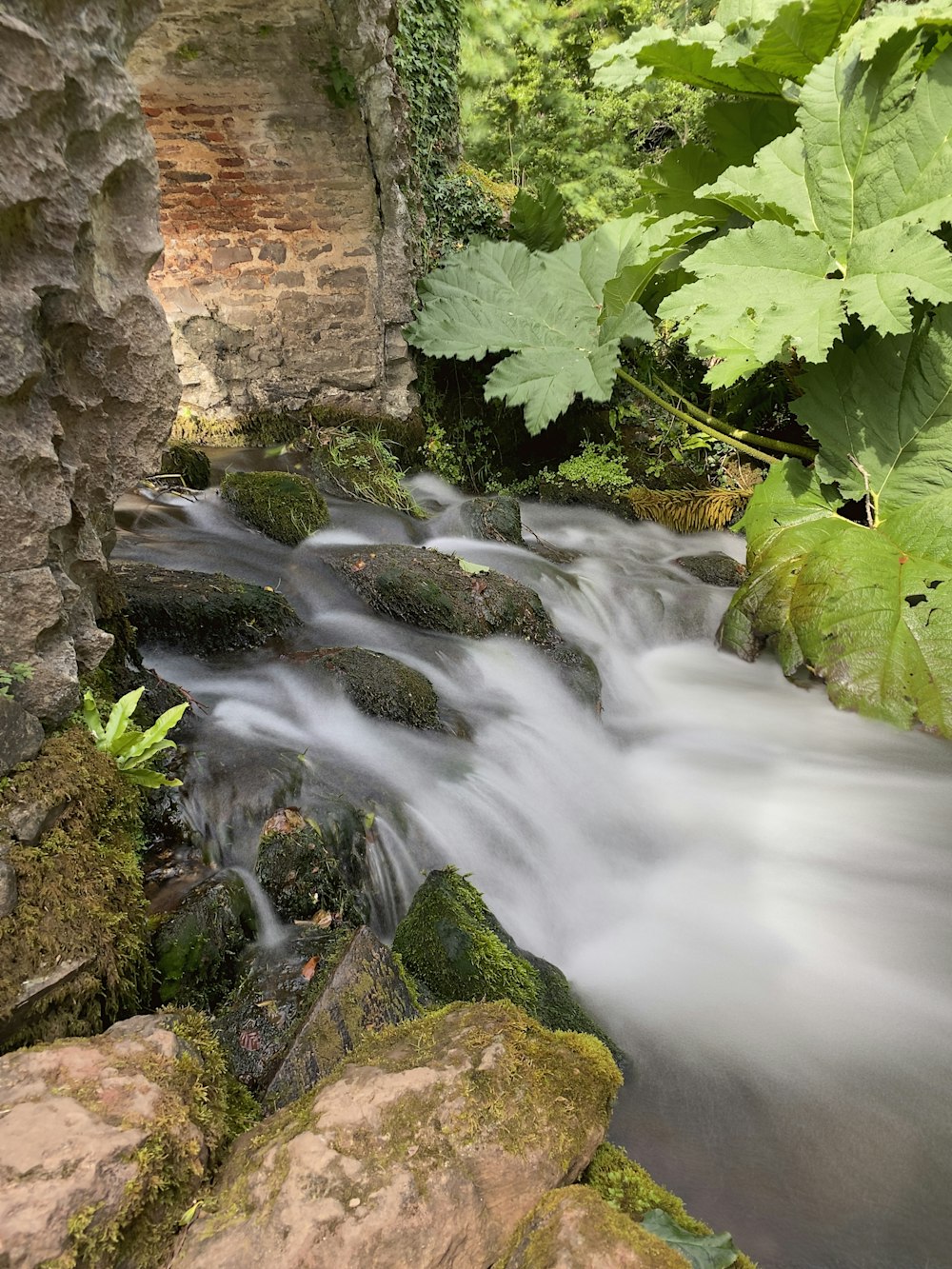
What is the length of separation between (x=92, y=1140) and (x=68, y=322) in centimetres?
183

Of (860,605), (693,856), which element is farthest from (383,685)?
(860,605)

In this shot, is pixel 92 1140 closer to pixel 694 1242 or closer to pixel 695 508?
pixel 694 1242

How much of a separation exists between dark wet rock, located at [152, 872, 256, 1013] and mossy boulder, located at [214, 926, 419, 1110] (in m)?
0.07

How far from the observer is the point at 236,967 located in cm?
204

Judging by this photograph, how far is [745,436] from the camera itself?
5.42 m

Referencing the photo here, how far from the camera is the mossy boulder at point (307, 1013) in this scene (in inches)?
65.3

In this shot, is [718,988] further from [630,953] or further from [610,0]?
[610,0]

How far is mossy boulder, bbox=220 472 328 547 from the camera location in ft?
15.4

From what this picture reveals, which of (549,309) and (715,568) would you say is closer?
(715,568)

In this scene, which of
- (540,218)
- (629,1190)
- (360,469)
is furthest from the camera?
(540,218)

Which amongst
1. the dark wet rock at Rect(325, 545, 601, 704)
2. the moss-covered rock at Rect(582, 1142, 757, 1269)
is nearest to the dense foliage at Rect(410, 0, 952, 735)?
the dark wet rock at Rect(325, 545, 601, 704)

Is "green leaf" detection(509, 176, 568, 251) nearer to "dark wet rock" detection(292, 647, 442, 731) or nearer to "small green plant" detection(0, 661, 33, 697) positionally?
"dark wet rock" detection(292, 647, 442, 731)

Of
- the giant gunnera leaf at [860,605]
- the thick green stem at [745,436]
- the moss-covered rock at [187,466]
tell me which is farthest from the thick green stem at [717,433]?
the moss-covered rock at [187,466]

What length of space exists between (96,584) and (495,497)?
303cm
